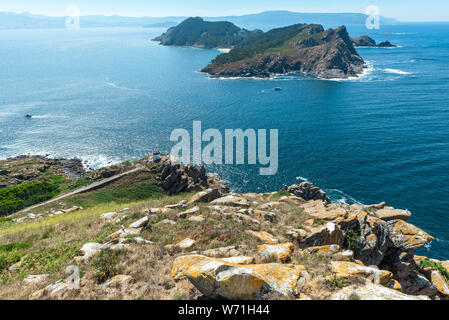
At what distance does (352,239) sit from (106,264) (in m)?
16.8

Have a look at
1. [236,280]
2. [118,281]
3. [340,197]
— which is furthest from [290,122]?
[236,280]

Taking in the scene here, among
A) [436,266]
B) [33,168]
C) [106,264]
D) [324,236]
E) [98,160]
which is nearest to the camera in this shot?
[106,264]

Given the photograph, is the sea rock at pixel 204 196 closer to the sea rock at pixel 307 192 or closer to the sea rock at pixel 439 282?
the sea rock at pixel 439 282

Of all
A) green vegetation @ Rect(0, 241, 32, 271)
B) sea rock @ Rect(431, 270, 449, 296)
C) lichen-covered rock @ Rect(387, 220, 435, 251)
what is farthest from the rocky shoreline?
sea rock @ Rect(431, 270, 449, 296)

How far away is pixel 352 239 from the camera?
18906mm

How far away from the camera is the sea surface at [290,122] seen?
57.4 meters

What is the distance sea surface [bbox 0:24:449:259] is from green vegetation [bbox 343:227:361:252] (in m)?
31.5

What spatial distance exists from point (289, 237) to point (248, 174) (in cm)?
4678

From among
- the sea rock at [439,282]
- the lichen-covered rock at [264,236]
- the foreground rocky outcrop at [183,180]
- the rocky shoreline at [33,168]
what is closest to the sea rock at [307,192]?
the foreground rocky outcrop at [183,180]

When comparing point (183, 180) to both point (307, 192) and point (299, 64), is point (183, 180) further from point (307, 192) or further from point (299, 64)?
point (299, 64)

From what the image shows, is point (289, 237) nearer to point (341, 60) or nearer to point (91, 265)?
point (91, 265)

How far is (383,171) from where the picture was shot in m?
59.7

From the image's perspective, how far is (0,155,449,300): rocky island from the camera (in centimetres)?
953
